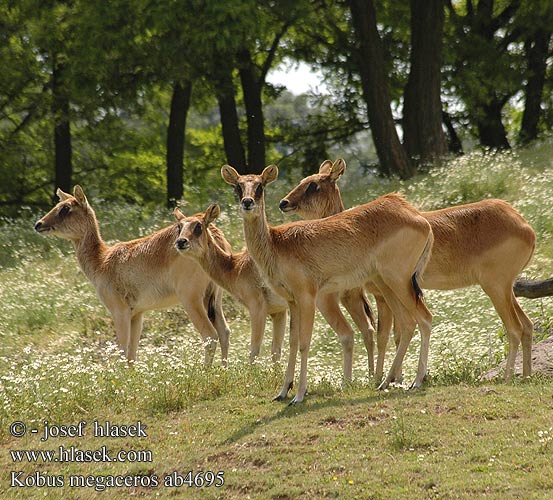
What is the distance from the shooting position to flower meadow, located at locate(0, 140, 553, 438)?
11602 millimetres

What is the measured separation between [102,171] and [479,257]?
27.0 m

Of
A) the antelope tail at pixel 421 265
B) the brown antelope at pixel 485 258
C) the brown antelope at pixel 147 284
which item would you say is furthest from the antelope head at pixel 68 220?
the antelope tail at pixel 421 265

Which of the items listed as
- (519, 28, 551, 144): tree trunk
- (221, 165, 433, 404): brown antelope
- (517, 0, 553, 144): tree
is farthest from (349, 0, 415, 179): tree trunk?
(221, 165, 433, 404): brown antelope

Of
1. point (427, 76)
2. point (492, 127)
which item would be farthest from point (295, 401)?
point (492, 127)

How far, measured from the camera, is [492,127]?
106 feet

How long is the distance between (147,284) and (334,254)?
14.0 feet

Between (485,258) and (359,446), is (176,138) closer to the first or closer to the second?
(485,258)

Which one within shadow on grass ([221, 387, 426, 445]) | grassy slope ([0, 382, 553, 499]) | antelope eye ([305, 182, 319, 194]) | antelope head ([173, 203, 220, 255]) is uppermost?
antelope eye ([305, 182, 319, 194])

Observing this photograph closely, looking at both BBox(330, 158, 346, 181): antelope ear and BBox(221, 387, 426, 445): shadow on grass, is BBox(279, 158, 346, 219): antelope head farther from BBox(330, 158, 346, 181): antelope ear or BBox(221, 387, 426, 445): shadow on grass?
BBox(221, 387, 426, 445): shadow on grass

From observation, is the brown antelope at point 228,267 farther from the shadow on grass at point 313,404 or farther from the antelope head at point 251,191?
the shadow on grass at point 313,404

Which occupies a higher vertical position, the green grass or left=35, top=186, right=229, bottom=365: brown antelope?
left=35, top=186, right=229, bottom=365: brown antelope

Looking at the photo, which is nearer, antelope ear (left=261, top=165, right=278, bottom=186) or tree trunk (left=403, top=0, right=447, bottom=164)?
antelope ear (left=261, top=165, right=278, bottom=186)

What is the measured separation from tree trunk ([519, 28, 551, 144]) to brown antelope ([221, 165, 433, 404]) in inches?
788

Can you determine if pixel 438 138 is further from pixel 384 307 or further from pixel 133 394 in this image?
pixel 133 394
